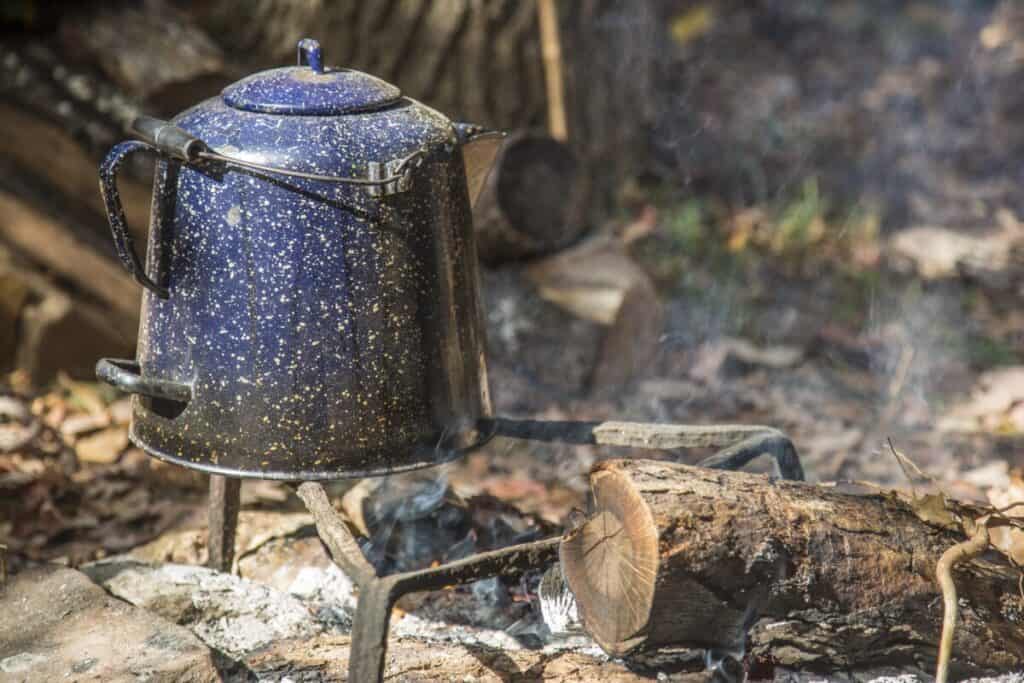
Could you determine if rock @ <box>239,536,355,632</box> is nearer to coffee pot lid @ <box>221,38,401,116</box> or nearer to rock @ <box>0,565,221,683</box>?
rock @ <box>0,565,221,683</box>

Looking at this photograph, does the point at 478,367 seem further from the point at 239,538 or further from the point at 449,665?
the point at 239,538

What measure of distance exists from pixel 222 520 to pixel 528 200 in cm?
163

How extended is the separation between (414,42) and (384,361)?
82.9 inches

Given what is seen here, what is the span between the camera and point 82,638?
197cm

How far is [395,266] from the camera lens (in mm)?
1949

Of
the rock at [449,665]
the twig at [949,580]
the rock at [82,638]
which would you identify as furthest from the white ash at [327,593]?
the twig at [949,580]

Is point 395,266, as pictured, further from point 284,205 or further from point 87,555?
point 87,555

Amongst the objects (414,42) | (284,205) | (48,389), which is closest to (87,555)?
(48,389)

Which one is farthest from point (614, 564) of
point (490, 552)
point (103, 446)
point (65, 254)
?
point (65, 254)

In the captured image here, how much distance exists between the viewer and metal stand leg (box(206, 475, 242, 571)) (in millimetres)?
2453

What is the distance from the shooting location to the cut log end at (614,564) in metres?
1.75

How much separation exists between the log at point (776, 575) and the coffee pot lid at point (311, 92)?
2.48 ft

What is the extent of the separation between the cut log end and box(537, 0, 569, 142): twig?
223 centimetres

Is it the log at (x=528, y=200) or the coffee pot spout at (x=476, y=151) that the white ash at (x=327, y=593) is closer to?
the coffee pot spout at (x=476, y=151)
